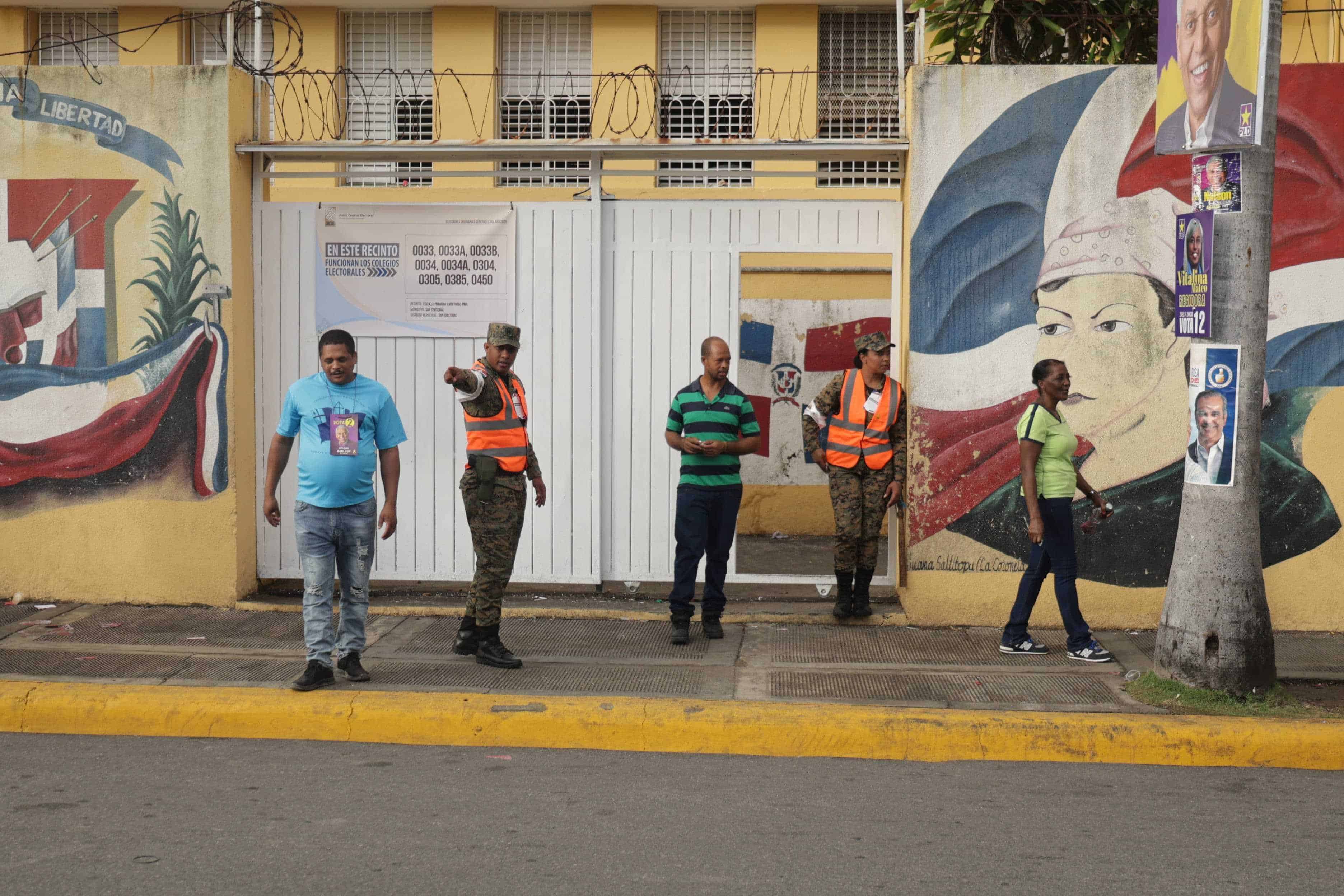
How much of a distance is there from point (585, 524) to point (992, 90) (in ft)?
12.5

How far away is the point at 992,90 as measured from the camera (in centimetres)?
780

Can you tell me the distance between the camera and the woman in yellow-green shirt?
686 centimetres

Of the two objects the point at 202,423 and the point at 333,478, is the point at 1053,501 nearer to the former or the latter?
the point at 333,478

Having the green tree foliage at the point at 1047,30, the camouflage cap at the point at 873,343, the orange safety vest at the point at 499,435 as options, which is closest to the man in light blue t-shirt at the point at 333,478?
the orange safety vest at the point at 499,435

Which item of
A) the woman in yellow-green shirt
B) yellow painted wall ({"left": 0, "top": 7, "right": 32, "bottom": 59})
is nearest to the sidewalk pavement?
the woman in yellow-green shirt

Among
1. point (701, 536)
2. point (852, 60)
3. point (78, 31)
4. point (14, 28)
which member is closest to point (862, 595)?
point (701, 536)

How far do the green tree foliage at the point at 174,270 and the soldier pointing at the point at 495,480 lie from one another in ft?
8.29

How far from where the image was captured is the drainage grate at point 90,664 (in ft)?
21.9

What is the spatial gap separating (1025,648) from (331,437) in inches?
160

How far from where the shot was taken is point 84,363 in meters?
8.28

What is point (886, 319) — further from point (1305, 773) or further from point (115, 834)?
point (115, 834)

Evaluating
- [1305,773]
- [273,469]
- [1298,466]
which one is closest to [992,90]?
[1298,466]

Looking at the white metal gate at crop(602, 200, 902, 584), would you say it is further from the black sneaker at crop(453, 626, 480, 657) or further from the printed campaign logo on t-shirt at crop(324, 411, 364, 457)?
the printed campaign logo on t-shirt at crop(324, 411, 364, 457)

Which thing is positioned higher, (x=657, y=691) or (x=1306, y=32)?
(x=1306, y=32)
